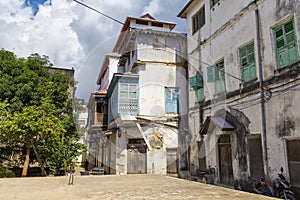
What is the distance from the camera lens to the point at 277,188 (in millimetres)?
6703

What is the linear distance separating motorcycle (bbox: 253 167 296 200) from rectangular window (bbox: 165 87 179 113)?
23.0 ft

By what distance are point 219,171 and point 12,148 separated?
10498mm

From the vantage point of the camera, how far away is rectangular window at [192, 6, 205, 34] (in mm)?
11889

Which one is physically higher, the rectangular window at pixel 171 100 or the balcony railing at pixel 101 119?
the rectangular window at pixel 171 100

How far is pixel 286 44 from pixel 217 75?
3631 millimetres

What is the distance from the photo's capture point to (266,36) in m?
7.79

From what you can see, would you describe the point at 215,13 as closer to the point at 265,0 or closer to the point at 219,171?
the point at 265,0

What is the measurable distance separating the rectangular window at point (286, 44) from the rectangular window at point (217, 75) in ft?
9.31

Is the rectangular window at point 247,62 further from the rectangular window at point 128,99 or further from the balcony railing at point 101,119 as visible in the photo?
the balcony railing at point 101,119

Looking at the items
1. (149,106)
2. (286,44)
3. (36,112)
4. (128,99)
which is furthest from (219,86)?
(36,112)

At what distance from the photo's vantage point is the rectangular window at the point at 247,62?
8.42 m

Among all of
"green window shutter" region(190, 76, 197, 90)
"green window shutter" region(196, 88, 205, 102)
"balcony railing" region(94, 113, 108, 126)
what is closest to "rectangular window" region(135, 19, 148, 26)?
"green window shutter" region(190, 76, 197, 90)

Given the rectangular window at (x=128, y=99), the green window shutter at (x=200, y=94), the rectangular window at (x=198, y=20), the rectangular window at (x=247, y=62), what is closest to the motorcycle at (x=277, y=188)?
the rectangular window at (x=247, y=62)

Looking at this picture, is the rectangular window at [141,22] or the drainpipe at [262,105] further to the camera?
the rectangular window at [141,22]
